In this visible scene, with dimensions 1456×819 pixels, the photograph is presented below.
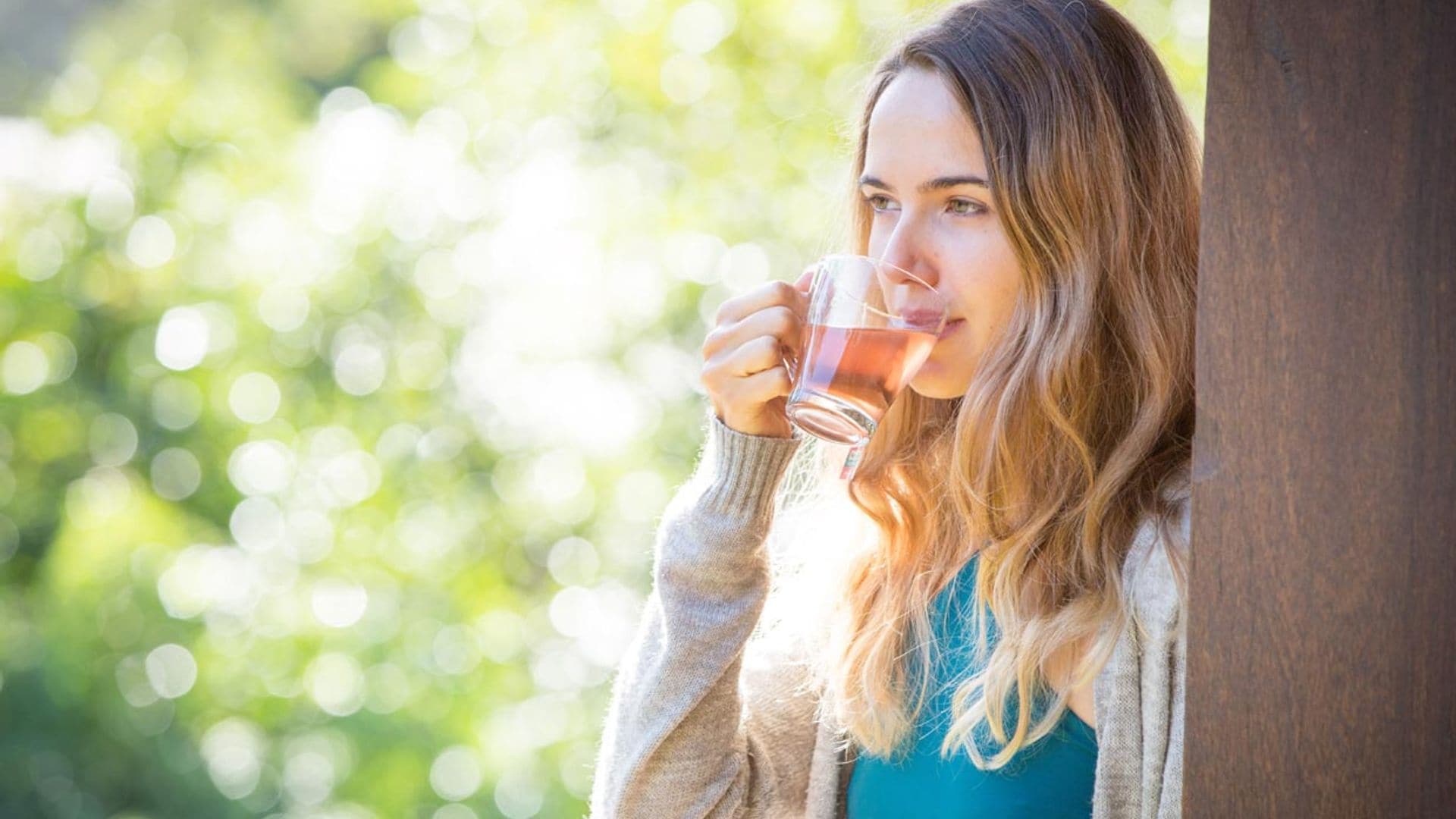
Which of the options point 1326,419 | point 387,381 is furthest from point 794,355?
point 387,381

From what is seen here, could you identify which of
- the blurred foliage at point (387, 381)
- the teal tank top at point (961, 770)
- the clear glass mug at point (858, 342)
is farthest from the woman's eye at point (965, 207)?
the blurred foliage at point (387, 381)

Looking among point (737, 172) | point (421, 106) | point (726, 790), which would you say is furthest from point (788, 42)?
point (726, 790)

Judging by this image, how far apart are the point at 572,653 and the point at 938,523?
2304mm

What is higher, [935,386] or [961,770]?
[935,386]

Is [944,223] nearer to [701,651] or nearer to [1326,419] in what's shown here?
[701,651]

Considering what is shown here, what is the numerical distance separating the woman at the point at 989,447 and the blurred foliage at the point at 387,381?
2.11 metres

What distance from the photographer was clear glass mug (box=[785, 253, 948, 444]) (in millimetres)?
1333

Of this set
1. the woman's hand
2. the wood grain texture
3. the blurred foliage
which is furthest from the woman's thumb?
the blurred foliage

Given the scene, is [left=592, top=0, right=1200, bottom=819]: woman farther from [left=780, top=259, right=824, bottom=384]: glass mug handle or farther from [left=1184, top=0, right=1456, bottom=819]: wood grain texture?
[left=1184, top=0, right=1456, bottom=819]: wood grain texture

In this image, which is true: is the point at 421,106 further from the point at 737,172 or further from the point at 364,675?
the point at 364,675

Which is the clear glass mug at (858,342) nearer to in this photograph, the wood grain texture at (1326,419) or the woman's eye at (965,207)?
the woman's eye at (965,207)

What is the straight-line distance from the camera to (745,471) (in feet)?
5.03

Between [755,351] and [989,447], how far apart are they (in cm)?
27

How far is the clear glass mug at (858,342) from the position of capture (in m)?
1.33
